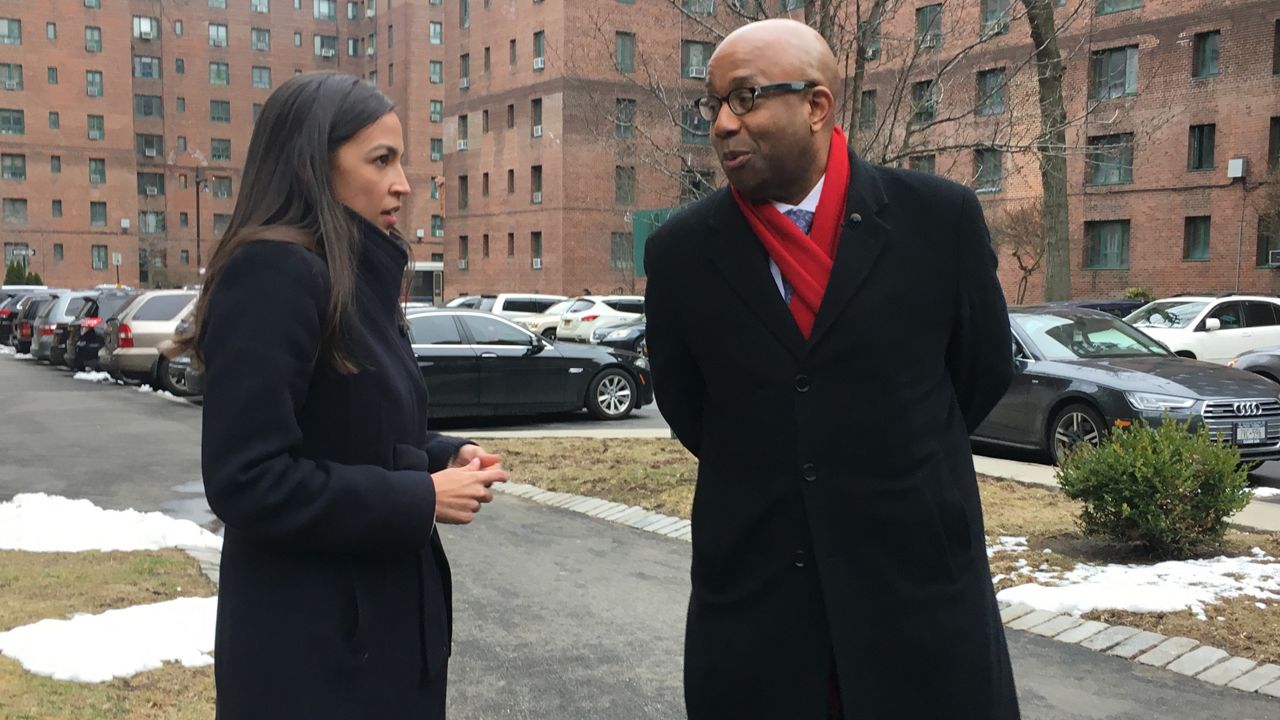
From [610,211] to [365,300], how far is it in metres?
58.6

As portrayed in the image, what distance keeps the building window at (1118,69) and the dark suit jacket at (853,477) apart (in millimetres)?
43669

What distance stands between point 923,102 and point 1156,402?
335cm

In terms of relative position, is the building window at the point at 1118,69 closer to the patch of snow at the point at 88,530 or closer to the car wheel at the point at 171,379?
the car wheel at the point at 171,379

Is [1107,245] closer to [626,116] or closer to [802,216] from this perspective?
[626,116]

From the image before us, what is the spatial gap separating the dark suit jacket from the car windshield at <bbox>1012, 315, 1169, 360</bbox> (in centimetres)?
973

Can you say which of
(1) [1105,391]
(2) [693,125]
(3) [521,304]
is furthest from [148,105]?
(1) [1105,391]

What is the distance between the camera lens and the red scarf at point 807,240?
100 inches

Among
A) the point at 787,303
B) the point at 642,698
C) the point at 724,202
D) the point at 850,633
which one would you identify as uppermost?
the point at 724,202

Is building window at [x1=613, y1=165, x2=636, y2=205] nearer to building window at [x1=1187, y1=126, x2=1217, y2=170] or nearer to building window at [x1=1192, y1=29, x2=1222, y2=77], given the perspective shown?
building window at [x1=1187, y1=126, x2=1217, y2=170]

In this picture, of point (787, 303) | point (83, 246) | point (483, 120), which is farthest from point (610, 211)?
point (787, 303)

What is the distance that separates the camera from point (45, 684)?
4539mm

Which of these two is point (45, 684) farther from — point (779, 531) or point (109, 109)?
point (109, 109)

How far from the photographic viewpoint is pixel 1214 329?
65.9 ft

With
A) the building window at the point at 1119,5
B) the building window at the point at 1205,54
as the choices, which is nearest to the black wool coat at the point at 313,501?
the building window at the point at 1205,54
